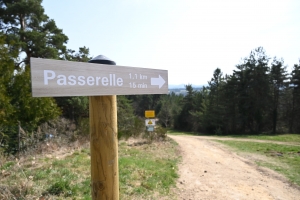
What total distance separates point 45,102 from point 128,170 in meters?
7.09

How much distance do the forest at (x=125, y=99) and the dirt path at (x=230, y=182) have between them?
5367 millimetres

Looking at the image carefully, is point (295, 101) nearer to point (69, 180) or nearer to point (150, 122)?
point (150, 122)

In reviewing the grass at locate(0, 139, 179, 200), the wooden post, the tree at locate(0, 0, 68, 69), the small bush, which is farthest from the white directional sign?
the tree at locate(0, 0, 68, 69)

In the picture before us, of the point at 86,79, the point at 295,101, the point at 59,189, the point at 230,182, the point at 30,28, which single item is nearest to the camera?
the point at 86,79

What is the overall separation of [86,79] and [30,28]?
16.9m

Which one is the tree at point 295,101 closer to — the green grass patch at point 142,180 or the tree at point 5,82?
the green grass patch at point 142,180

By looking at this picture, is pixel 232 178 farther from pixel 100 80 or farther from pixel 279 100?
pixel 279 100

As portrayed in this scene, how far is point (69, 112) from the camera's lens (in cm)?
1866

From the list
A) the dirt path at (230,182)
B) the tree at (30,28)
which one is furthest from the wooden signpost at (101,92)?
the tree at (30,28)

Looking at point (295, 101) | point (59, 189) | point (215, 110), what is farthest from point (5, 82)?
point (295, 101)

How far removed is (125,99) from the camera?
30078 millimetres

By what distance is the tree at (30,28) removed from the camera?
13523mm

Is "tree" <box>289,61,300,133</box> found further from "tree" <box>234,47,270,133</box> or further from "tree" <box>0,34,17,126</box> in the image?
"tree" <box>0,34,17,126</box>

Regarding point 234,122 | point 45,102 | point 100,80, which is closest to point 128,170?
point 100,80
